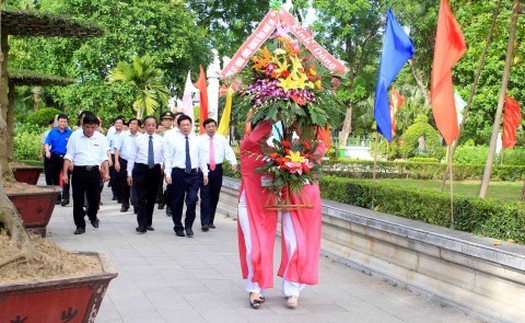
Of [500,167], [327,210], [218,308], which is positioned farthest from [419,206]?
[500,167]

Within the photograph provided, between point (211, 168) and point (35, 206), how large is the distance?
10.3 feet

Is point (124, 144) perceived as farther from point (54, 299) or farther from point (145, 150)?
point (54, 299)

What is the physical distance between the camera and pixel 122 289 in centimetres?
692

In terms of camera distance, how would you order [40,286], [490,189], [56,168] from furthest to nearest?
[490,189]
[56,168]
[40,286]

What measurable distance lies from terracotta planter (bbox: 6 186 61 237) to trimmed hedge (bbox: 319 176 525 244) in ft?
12.4

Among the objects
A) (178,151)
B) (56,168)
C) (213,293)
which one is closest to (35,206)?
(178,151)

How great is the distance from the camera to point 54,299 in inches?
168

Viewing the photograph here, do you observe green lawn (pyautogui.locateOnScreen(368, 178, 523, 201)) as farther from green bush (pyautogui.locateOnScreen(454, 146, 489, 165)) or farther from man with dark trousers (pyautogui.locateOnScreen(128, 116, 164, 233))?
green bush (pyautogui.locateOnScreen(454, 146, 489, 165))

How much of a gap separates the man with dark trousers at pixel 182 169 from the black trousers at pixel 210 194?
634 mm

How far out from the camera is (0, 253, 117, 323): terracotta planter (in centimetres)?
406

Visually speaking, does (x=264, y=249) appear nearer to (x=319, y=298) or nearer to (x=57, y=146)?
(x=319, y=298)

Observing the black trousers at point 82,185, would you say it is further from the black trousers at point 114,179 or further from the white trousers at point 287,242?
the black trousers at point 114,179

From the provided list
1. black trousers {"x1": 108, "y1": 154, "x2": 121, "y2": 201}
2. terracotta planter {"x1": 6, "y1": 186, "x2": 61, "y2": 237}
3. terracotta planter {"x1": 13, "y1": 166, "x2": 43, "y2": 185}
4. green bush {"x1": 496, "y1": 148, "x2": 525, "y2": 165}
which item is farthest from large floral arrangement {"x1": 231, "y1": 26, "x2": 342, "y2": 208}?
green bush {"x1": 496, "y1": 148, "x2": 525, "y2": 165}

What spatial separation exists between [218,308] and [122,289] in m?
1.11
